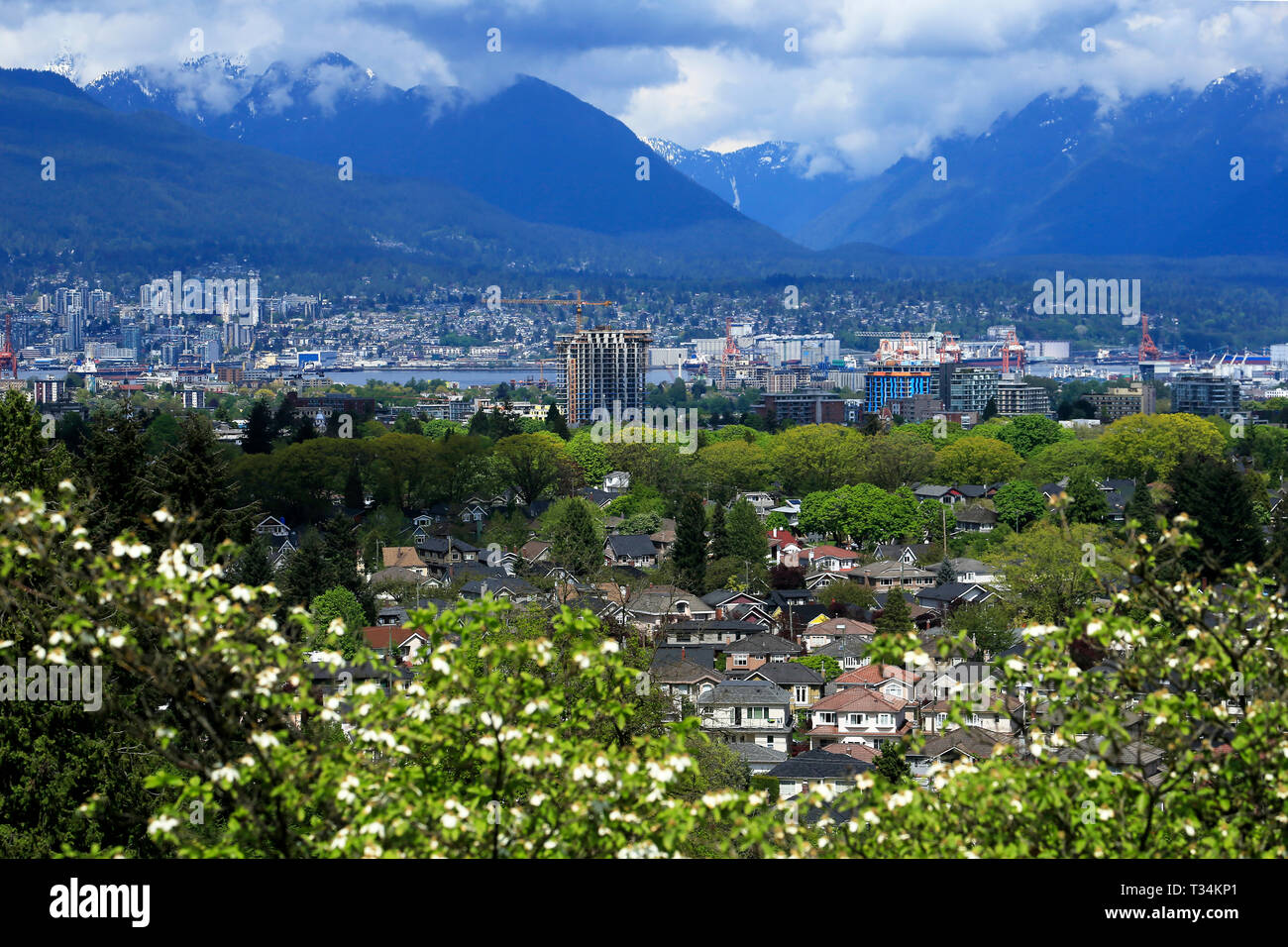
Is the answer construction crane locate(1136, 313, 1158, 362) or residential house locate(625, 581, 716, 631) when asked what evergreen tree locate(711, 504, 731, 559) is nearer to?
residential house locate(625, 581, 716, 631)

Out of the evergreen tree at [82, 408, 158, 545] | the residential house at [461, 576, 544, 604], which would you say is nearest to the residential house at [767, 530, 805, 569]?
the residential house at [461, 576, 544, 604]

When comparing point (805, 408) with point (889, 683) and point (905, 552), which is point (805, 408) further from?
point (889, 683)

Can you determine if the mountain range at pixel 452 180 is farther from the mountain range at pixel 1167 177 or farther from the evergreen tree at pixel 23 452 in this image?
the evergreen tree at pixel 23 452

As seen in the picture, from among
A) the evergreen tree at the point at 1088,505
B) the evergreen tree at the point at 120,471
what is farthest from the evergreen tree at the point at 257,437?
the evergreen tree at the point at 120,471

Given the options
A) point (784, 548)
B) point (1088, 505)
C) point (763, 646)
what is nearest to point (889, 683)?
point (763, 646)

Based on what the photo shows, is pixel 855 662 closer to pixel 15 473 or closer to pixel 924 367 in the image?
pixel 15 473
